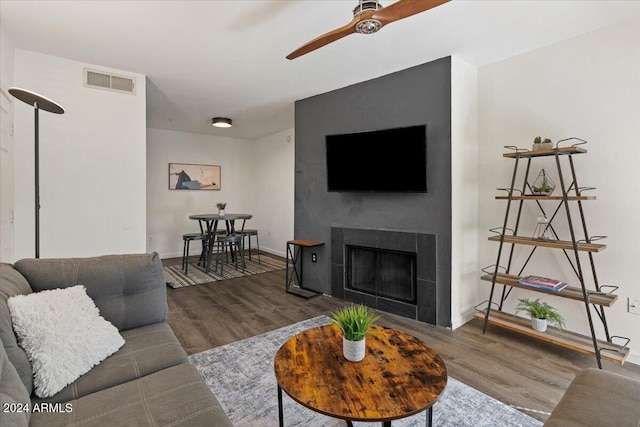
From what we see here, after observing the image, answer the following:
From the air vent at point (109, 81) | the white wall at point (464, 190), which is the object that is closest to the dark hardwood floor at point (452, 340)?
the white wall at point (464, 190)

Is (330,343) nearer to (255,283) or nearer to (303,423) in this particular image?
(303,423)

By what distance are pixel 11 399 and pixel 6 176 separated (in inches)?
96.4

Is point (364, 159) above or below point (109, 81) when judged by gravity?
below

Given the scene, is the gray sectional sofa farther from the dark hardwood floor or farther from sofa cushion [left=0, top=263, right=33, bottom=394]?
the dark hardwood floor

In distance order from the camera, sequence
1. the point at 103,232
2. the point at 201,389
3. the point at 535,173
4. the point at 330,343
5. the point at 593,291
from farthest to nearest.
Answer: the point at 103,232, the point at 535,173, the point at 593,291, the point at 330,343, the point at 201,389

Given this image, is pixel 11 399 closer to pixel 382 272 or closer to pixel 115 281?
pixel 115 281

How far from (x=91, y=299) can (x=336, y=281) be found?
2.68m

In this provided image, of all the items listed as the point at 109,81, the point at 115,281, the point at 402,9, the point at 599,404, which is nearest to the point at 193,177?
the point at 109,81

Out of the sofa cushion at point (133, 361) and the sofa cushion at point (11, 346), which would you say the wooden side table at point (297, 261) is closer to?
the sofa cushion at point (133, 361)

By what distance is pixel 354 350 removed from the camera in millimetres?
1451

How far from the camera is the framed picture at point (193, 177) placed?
257 inches

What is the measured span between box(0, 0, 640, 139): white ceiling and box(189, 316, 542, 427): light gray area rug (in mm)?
2564

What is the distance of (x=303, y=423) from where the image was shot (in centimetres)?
A: 175

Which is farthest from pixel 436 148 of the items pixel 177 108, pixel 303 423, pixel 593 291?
pixel 177 108
